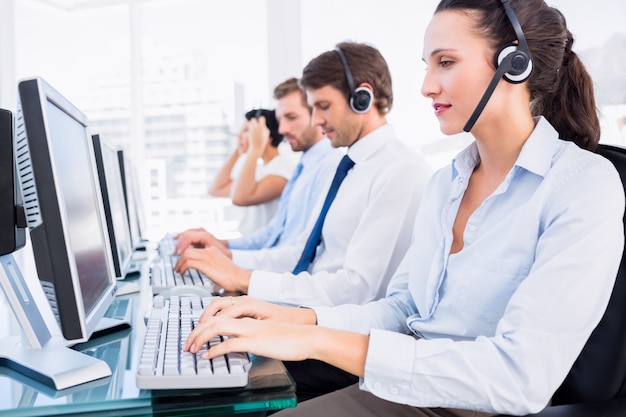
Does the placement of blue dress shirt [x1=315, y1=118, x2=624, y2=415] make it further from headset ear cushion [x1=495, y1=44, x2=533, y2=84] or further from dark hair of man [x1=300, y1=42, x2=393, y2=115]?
dark hair of man [x1=300, y1=42, x2=393, y2=115]

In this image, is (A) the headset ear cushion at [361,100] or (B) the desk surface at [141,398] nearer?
(B) the desk surface at [141,398]

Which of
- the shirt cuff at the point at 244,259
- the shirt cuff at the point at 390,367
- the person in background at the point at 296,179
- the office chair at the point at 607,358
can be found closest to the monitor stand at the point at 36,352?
the shirt cuff at the point at 390,367

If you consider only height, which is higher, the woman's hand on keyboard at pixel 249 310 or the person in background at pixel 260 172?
the person in background at pixel 260 172

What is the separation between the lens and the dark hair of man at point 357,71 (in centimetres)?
189

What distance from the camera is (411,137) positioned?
3.96 m

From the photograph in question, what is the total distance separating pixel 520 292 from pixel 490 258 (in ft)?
0.46

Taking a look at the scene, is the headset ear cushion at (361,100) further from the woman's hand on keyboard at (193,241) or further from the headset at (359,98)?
the woman's hand on keyboard at (193,241)

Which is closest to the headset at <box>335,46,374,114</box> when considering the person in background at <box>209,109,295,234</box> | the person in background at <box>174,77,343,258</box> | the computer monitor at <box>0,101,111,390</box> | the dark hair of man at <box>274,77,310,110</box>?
the person in background at <box>174,77,343,258</box>

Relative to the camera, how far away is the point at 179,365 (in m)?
0.76

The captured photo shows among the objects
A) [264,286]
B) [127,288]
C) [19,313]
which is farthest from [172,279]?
[19,313]

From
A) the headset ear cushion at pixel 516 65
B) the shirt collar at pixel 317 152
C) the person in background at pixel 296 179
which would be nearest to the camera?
the headset ear cushion at pixel 516 65

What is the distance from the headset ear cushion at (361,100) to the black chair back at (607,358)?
3.64 feet

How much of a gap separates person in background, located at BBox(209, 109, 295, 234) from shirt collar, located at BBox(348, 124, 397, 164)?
1.28 m

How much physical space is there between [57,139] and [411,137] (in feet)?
10.9
